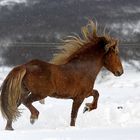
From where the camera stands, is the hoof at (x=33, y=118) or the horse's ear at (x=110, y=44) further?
the horse's ear at (x=110, y=44)

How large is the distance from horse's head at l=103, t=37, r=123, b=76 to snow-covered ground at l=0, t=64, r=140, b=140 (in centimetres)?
86

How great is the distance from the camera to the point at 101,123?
870cm

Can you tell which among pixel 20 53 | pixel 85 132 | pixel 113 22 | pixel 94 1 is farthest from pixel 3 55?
pixel 85 132

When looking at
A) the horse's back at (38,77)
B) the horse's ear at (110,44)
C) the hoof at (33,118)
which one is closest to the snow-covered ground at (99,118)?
the hoof at (33,118)

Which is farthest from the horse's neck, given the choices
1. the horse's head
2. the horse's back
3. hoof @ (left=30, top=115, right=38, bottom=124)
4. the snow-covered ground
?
hoof @ (left=30, top=115, right=38, bottom=124)

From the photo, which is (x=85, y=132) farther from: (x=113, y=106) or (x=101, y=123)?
(x=113, y=106)

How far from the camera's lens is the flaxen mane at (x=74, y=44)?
852 centimetres

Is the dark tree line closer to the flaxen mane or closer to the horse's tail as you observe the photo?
the flaxen mane

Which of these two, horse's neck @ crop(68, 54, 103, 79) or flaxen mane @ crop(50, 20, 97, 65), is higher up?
flaxen mane @ crop(50, 20, 97, 65)

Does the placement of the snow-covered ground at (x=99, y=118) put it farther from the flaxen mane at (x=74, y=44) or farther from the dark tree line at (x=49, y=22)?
the dark tree line at (x=49, y=22)

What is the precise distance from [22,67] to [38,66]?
27cm

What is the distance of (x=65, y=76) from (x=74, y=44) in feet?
2.54

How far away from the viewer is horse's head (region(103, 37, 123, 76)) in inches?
336

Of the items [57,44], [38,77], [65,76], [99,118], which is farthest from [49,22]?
[38,77]
